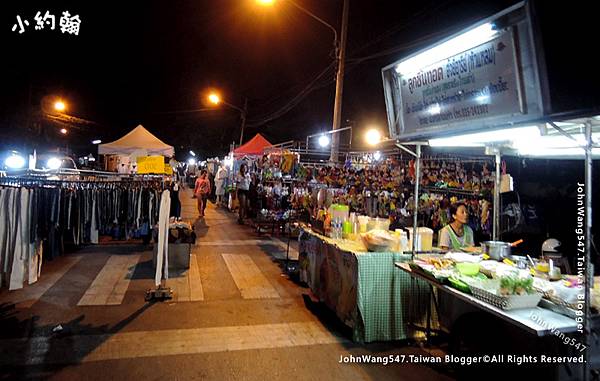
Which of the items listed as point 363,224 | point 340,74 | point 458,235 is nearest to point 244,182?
point 340,74

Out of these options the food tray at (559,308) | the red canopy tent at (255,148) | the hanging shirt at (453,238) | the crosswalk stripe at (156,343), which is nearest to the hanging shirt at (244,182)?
the red canopy tent at (255,148)

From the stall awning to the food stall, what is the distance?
34.1 feet

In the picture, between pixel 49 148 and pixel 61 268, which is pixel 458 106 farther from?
pixel 49 148

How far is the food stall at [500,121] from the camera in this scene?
8.84ft

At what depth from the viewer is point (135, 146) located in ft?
42.1

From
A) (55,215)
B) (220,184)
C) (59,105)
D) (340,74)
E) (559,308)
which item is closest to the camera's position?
(559,308)

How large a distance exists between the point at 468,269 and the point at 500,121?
1.68 metres

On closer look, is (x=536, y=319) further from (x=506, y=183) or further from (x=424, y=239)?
(x=506, y=183)

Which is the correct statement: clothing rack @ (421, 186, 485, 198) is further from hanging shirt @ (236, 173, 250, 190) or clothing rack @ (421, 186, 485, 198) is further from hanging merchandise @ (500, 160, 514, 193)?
hanging shirt @ (236, 173, 250, 190)

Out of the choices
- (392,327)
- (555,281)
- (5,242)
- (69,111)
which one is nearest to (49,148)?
(69,111)

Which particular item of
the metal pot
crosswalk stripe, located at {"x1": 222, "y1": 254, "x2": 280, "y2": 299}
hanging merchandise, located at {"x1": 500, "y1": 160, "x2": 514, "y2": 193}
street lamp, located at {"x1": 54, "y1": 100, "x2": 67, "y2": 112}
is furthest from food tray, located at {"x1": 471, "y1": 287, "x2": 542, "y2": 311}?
street lamp, located at {"x1": 54, "y1": 100, "x2": 67, "y2": 112}

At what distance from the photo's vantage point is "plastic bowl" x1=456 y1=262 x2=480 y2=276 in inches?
154

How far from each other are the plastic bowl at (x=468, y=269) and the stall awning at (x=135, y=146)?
37.1 feet

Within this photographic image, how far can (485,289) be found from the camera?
11.2 ft
